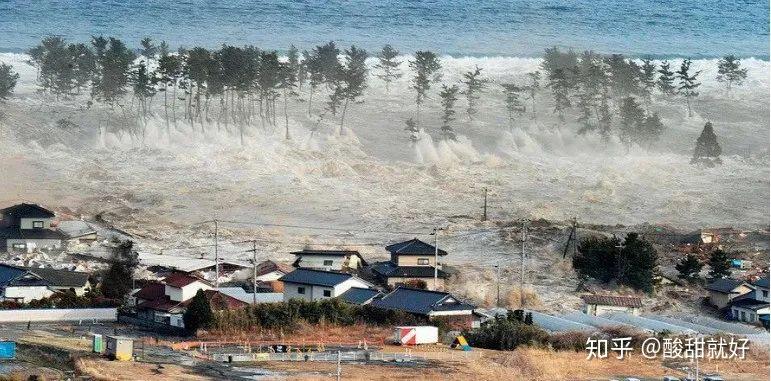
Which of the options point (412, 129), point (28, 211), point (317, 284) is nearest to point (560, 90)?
point (412, 129)

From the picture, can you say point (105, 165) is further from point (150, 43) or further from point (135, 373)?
Answer: point (135, 373)

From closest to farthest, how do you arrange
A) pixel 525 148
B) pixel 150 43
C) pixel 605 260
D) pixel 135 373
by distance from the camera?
pixel 135 373 < pixel 605 260 < pixel 525 148 < pixel 150 43

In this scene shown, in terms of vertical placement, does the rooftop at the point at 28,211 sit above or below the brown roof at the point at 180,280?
above

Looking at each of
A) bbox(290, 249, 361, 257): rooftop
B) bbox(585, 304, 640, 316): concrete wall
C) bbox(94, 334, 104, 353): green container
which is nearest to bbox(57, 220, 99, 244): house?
bbox(290, 249, 361, 257): rooftop

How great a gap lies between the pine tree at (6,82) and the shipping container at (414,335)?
17.3 meters

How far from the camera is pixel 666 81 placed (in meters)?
38.8

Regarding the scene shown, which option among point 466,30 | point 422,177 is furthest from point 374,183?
point 466,30

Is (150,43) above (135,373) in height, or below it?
above

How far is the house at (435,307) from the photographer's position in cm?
2023

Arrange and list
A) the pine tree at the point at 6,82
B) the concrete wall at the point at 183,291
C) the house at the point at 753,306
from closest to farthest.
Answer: the concrete wall at the point at 183,291 → the house at the point at 753,306 → the pine tree at the point at 6,82

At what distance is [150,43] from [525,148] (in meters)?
8.90

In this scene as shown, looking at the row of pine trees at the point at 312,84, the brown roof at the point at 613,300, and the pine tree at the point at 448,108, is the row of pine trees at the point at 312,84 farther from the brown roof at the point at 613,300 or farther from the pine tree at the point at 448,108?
the brown roof at the point at 613,300

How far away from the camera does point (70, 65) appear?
35375 millimetres

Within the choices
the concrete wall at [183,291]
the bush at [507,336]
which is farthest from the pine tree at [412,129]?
the bush at [507,336]
